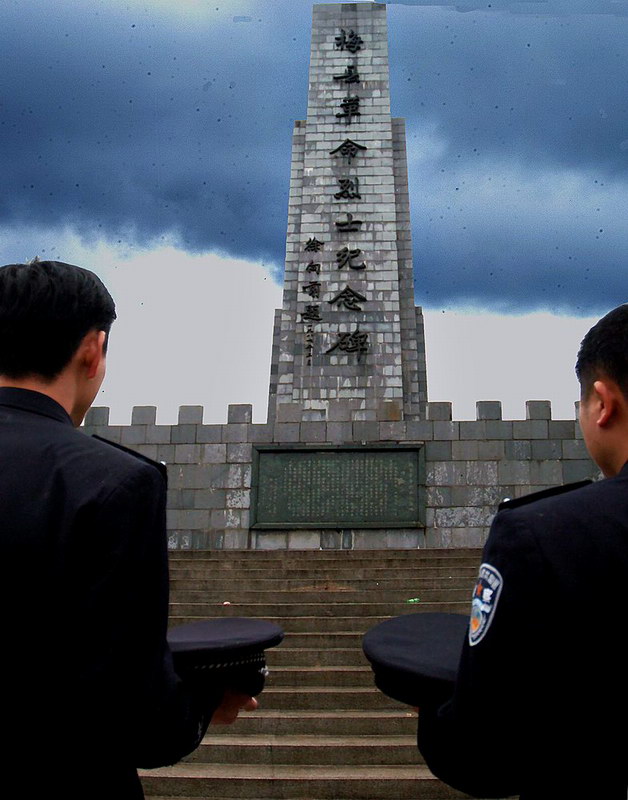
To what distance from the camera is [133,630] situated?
4.00ft

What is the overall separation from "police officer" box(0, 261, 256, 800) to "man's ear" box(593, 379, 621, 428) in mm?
821

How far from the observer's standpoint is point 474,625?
1.25m

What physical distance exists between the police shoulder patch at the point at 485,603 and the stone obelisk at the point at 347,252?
1005 cm

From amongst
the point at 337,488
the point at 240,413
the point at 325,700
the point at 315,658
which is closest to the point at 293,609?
the point at 315,658

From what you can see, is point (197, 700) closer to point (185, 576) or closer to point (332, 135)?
point (185, 576)

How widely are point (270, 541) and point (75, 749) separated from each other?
31.8ft

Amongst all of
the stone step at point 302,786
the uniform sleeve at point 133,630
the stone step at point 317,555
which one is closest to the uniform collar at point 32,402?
the uniform sleeve at point 133,630

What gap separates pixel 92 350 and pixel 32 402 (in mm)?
161

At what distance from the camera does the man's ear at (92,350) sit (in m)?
1.49

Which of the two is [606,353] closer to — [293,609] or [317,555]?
[293,609]

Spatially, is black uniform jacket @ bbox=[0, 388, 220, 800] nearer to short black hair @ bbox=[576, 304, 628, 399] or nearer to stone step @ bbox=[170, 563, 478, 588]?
short black hair @ bbox=[576, 304, 628, 399]

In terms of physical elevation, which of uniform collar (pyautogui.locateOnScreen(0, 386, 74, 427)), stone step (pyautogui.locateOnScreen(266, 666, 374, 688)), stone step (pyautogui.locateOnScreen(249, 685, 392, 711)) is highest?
uniform collar (pyautogui.locateOnScreen(0, 386, 74, 427))

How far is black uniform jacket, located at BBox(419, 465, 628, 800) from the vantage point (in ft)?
3.83

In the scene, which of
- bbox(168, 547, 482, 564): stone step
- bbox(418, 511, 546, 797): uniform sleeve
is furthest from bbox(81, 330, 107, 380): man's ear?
bbox(168, 547, 482, 564): stone step
